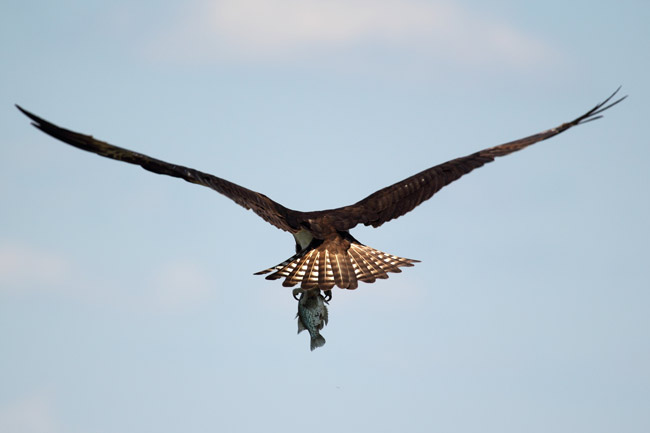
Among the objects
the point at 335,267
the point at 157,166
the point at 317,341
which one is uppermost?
the point at 157,166

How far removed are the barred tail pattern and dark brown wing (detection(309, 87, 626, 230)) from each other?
1.28 feet

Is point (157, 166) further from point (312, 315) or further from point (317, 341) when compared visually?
point (317, 341)

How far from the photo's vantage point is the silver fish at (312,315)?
1289cm

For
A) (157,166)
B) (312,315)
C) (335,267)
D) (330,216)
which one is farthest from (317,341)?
(157,166)

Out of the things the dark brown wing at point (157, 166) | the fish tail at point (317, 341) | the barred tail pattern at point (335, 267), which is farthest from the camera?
the barred tail pattern at point (335, 267)

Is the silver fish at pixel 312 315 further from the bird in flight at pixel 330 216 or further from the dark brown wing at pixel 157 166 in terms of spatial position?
the dark brown wing at pixel 157 166

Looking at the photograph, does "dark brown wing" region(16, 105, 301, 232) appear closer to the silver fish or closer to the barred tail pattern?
the barred tail pattern

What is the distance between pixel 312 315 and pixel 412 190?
2305 millimetres

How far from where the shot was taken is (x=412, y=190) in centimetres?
1423

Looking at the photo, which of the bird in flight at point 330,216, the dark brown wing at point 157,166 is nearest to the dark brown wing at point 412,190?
the bird in flight at point 330,216

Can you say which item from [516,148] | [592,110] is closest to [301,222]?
[516,148]

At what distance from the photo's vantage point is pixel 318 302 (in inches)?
519

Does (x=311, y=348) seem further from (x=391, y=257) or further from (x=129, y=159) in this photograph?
(x=129, y=159)

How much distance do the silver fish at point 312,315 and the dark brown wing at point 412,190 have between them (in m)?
1.11
